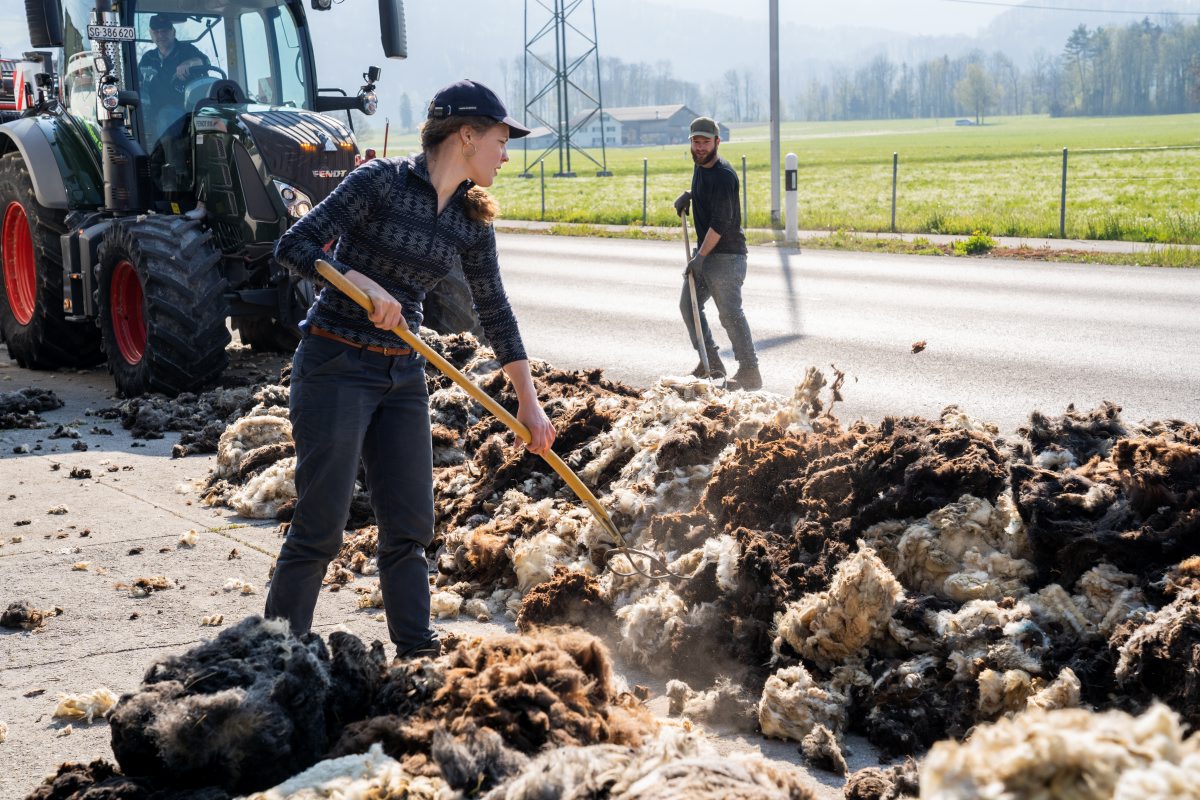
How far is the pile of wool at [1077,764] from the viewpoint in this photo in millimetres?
2033

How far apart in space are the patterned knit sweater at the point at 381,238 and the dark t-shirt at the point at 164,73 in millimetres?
7317

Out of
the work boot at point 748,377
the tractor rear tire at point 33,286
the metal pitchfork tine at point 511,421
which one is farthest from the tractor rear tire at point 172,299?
the metal pitchfork tine at point 511,421

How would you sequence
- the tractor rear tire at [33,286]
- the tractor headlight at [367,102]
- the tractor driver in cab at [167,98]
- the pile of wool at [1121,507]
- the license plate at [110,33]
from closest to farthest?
the pile of wool at [1121,507]
the license plate at [110,33]
the tractor driver in cab at [167,98]
the tractor rear tire at [33,286]
the tractor headlight at [367,102]

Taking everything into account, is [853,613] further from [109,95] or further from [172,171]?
[172,171]

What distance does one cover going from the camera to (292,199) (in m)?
10.8

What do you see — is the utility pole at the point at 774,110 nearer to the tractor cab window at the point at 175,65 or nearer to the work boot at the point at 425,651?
the tractor cab window at the point at 175,65

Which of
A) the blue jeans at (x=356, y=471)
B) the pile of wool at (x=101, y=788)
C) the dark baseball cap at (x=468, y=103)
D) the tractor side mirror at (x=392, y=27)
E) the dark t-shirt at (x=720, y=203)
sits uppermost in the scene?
the tractor side mirror at (x=392, y=27)

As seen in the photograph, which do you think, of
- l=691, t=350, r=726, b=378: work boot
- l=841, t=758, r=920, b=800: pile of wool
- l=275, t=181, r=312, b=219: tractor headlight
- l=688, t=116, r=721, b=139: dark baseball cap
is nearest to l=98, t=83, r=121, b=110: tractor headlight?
l=275, t=181, r=312, b=219: tractor headlight

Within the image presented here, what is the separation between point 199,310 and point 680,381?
459cm

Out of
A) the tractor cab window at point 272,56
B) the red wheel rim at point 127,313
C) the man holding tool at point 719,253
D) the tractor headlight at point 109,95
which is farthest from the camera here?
the tractor cab window at point 272,56

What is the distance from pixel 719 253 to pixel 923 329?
343 centimetres

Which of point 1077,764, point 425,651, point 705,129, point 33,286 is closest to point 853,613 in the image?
point 425,651

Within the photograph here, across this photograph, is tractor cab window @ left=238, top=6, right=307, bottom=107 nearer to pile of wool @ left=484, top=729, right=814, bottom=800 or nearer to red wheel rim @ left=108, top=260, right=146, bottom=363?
red wheel rim @ left=108, top=260, right=146, bottom=363

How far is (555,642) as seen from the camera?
13.4 feet
